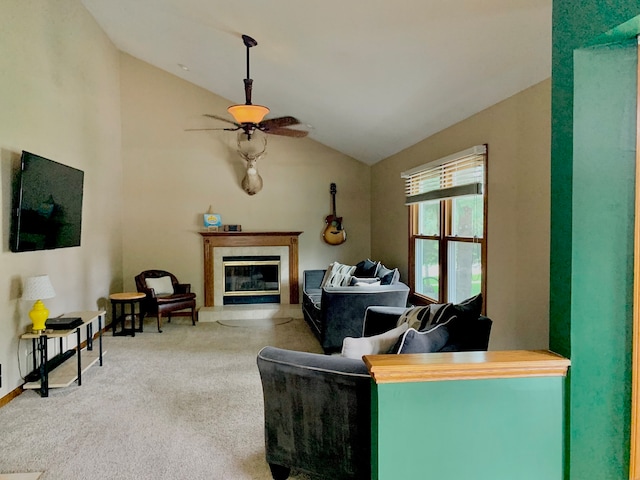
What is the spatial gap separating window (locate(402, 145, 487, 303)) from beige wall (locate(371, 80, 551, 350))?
0.54ft

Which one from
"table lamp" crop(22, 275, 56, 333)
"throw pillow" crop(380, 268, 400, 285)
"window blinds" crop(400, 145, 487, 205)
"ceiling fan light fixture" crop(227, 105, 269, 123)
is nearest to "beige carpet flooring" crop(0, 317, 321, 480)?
"table lamp" crop(22, 275, 56, 333)

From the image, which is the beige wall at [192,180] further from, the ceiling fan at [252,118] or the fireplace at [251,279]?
the ceiling fan at [252,118]

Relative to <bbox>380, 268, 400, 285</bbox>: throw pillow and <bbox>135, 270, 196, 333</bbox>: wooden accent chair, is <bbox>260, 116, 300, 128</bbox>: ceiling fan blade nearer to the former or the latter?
<bbox>380, 268, 400, 285</bbox>: throw pillow

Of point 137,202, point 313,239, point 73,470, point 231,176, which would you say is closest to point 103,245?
point 137,202

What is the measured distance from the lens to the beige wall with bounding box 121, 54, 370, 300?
6.43 m

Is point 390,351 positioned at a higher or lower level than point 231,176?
lower

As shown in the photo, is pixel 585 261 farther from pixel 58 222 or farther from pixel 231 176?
pixel 231 176

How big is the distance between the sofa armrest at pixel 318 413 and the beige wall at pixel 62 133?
2.58m

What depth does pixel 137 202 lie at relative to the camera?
649 centimetres

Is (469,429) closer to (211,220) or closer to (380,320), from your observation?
(380,320)

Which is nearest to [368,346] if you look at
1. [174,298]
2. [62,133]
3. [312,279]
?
[312,279]

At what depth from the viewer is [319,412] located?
2.03 meters

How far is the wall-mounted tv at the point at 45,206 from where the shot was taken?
346cm

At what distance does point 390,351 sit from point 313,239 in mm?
4944
